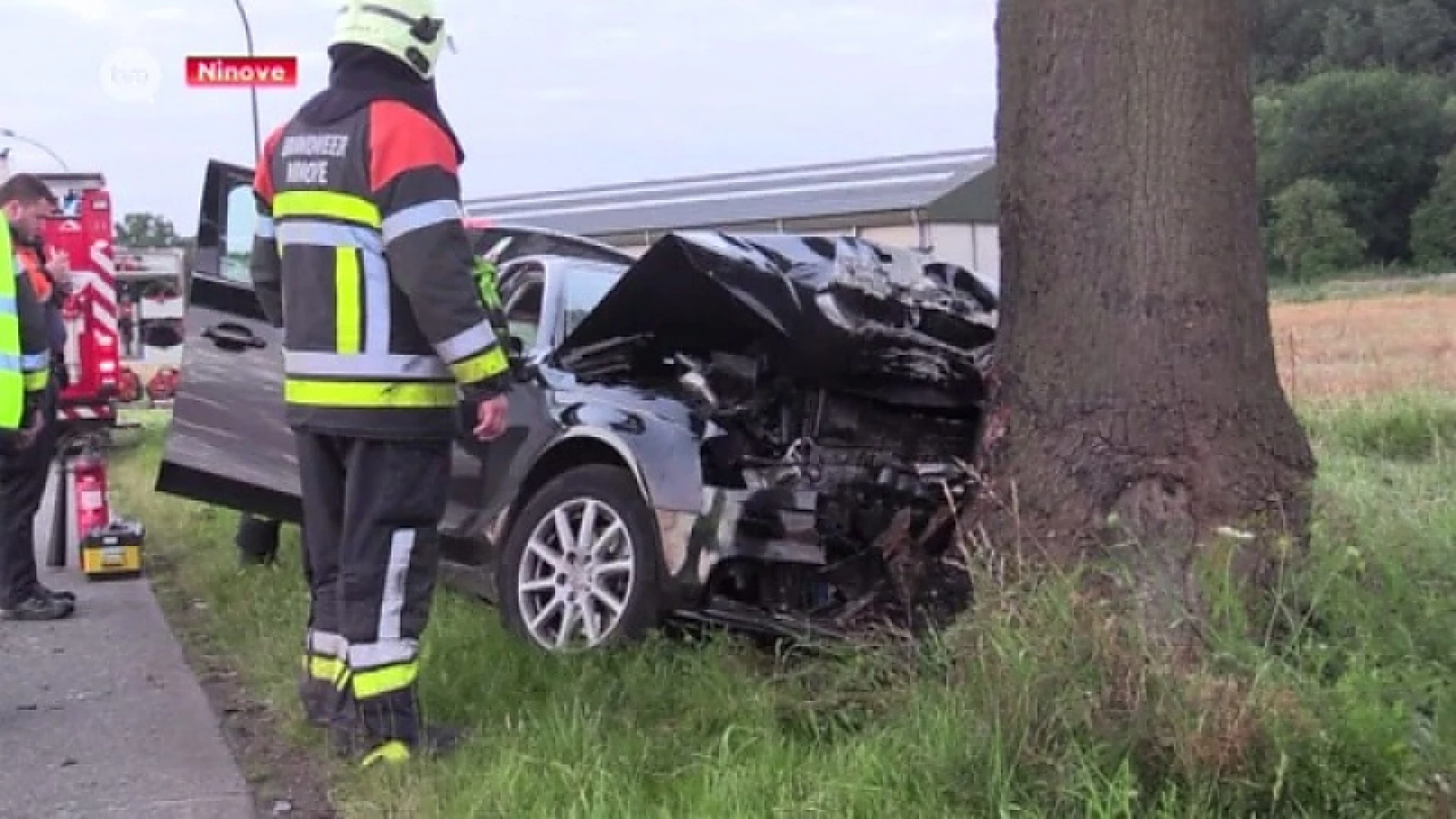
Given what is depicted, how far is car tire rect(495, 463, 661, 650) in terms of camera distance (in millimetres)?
5227

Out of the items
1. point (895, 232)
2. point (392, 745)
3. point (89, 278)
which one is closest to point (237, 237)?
point (392, 745)

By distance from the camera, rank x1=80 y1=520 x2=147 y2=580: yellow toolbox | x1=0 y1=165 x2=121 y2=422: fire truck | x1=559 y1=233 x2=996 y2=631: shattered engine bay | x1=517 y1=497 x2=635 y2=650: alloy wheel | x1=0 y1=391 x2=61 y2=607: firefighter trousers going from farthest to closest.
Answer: x1=0 y1=165 x2=121 y2=422: fire truck < x1=80 y1=520 x2=147 y2=580: yellow toolbox < x1=0 y1=391 x2=61 y2=607: firefighter trousers < x1=517 y1=497 x2=635 y2=650: alloy wheel < x1=559 y1=233 x2=996 y2=631: shattered engine bay

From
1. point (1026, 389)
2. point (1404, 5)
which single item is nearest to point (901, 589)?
point (1026, 389)

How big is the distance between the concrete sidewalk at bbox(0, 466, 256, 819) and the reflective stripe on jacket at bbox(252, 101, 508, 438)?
1031 mm

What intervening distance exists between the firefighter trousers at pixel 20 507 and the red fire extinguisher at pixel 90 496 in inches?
36.7

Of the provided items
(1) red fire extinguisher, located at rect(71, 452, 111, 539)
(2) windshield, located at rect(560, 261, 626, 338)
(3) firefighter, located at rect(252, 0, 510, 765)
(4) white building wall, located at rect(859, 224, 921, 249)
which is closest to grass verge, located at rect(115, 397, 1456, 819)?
(3) firefighter, located at rect(252, 0, 510, 765)

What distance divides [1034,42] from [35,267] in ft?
15.8

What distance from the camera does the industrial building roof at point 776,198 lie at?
2723 centimetres

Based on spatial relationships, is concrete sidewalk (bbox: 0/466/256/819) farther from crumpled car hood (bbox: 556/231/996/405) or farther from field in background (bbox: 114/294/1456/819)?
crumpled car hood (bbox: 556/231/996/405)

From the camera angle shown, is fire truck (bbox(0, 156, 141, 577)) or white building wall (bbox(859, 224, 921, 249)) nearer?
fire truck (bbox(0, 156, 141, 577))

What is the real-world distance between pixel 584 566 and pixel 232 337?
6.81ft

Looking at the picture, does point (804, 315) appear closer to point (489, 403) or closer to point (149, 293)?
point (489, 403)

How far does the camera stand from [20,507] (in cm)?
716

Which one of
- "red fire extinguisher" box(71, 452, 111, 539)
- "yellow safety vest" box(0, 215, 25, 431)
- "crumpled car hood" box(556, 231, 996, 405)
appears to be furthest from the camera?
"red fire extinguisher" box(71, 452, 111, 539)
